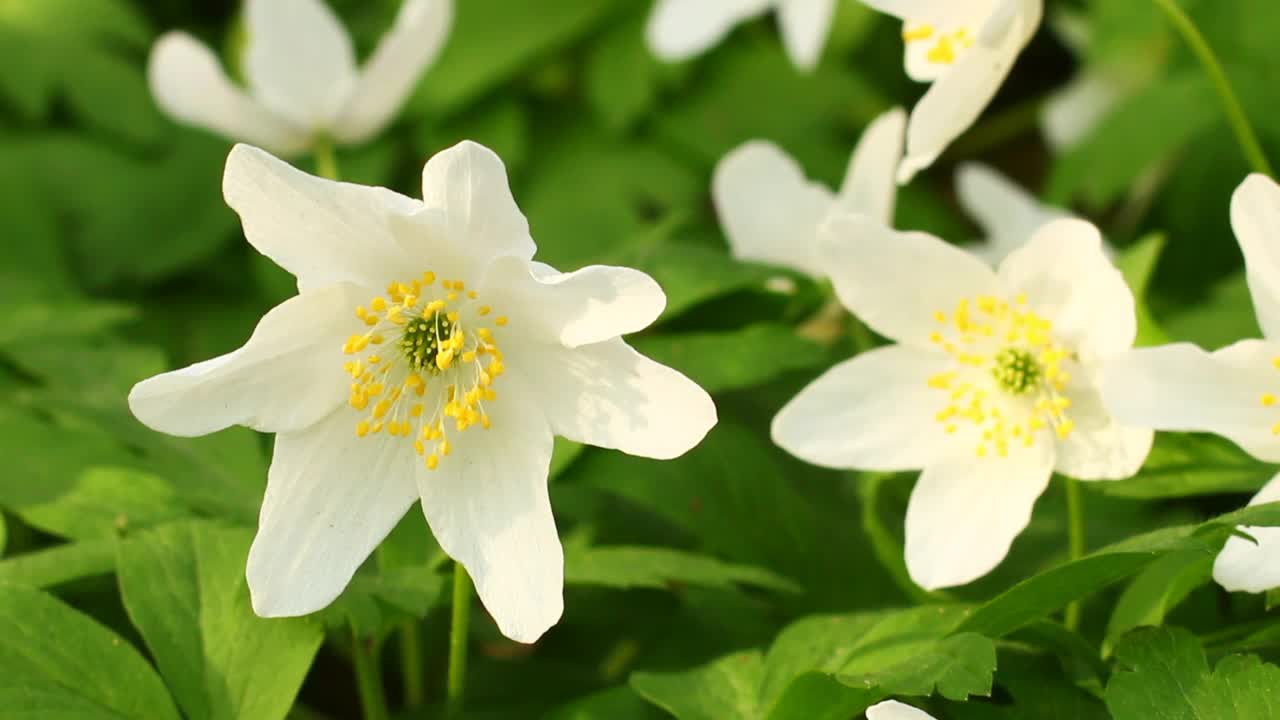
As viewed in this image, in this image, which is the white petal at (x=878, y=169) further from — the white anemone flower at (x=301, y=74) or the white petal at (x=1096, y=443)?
the white anemone flower at (x=301, y=74)

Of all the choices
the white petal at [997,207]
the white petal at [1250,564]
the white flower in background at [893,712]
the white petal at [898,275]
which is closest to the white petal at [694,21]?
the white petal at [997,207]

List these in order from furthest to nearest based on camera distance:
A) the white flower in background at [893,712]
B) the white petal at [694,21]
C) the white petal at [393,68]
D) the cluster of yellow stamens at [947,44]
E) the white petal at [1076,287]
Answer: the white petal at [694,21]
the white petal at [393,68]
the cluster of yellow stamens at [947,44]
the white petal at [1076,287]
the white flower in background at [893,712]

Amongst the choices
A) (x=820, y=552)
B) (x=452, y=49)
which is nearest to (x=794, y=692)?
(x=820, y=552)

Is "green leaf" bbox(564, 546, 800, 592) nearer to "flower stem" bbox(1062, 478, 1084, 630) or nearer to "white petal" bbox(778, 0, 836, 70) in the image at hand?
"flower stem" bbox(1062, 478, 1084, 630)

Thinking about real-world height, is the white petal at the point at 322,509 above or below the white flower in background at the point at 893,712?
above

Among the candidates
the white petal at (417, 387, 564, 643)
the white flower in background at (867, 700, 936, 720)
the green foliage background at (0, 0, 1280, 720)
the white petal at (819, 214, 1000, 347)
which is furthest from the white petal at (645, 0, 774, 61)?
the white flower in background at (867, 700, 936, 720)

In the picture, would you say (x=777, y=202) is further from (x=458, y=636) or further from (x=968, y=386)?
(x=458, y=636)
